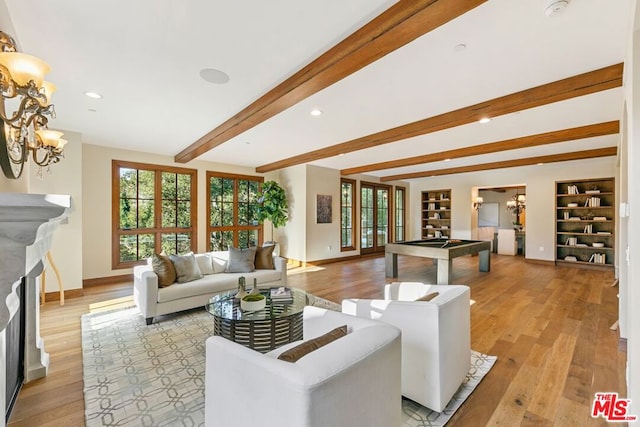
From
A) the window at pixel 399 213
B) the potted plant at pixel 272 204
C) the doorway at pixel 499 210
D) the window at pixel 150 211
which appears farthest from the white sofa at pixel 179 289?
the doorway at pixel 499 210

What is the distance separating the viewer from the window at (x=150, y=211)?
545 cm

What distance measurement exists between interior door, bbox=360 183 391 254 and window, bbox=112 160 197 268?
187 inches

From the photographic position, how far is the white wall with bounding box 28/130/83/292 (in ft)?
13.9

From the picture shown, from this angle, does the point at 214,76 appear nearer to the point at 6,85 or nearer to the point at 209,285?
the point at 6,85

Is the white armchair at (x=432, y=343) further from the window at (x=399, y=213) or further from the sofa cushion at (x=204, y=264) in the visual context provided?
the window at (x=399, y=213)

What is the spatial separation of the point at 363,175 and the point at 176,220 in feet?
17.2

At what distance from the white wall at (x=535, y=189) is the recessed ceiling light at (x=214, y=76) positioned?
26.8 feet

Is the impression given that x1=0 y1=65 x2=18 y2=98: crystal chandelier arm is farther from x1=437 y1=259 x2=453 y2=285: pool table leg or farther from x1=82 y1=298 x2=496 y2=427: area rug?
x1=437 y1=259 x2=453 y2=285: pool table leg

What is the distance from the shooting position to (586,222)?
273 inches

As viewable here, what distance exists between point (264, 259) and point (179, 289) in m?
1.36

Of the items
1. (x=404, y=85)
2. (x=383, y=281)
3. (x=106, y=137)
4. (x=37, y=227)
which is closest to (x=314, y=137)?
(x=404, y=85)

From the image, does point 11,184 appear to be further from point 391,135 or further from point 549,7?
point 391,135

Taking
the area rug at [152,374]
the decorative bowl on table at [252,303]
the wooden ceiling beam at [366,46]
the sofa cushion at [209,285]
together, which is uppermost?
the wooden ceiling beam at [366,46]

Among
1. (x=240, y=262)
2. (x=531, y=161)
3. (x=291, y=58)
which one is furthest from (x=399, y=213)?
(x=291, y=58)
